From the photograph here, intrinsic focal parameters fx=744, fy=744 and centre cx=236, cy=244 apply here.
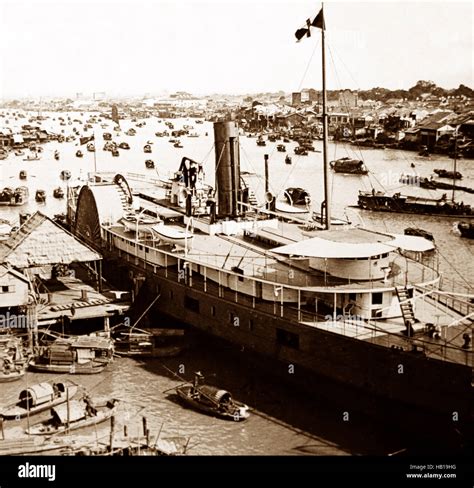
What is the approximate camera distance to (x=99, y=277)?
4122 cm

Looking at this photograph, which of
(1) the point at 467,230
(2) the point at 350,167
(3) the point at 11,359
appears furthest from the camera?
(2) the point at 350,167

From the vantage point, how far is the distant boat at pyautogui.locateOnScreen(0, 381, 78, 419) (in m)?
30.3

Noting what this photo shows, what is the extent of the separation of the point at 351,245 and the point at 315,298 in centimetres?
279

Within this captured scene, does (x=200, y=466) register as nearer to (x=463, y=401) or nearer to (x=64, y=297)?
(x=463, y=401)

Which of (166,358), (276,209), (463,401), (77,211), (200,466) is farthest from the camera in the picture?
(77,211)

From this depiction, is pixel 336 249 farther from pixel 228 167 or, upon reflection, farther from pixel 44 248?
pixel 44 248

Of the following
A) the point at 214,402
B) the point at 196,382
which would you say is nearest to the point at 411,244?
the point at 214,402

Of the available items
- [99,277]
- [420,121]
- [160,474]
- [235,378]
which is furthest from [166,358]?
[420,121]

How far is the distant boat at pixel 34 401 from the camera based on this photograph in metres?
30.3

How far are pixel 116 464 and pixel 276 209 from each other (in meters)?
26.5

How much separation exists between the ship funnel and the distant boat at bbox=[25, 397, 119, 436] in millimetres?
16394

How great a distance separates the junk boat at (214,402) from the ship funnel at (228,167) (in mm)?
14420

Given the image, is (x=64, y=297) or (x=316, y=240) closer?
(x=316, y=240)

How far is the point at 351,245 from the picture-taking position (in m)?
31.2
